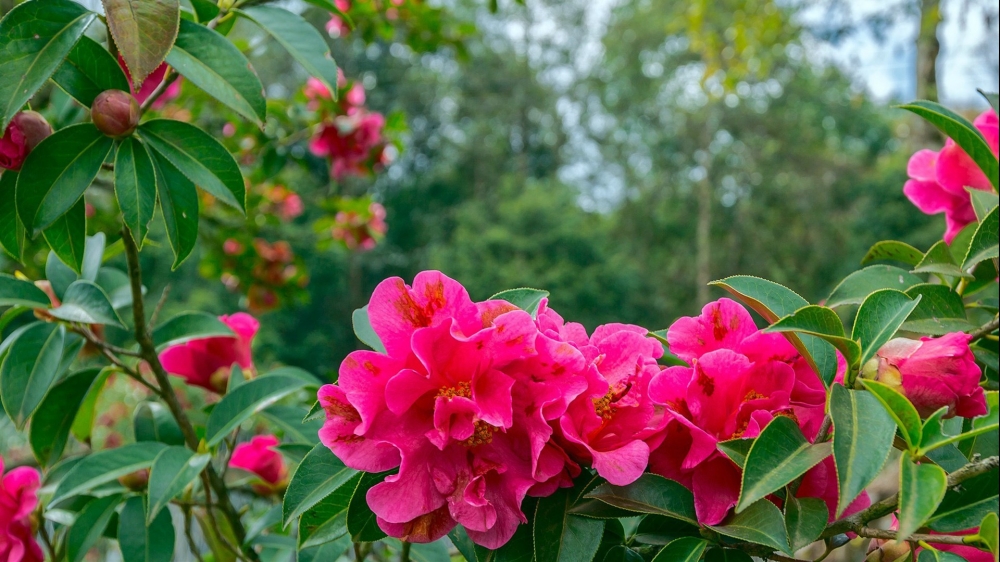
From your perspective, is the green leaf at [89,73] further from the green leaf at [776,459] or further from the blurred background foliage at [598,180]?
the blurred background foliage at [598,180]

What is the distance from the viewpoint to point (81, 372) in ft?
2.25

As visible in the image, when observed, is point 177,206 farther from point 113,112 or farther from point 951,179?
point 951,179

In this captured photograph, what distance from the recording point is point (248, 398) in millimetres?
652

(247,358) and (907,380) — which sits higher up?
(907,380)

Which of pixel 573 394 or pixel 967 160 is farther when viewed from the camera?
pixel 967 160

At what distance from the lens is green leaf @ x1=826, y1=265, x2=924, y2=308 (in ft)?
1.77

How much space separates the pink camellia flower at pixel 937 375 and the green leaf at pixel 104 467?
0.53m

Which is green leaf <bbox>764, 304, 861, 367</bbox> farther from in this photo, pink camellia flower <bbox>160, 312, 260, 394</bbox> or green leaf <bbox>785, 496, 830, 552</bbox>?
pink camellia flower <bbox>160, 312, 260, 394</bbox>

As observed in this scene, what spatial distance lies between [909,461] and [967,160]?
0.40m

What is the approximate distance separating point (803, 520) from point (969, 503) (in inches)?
3.1

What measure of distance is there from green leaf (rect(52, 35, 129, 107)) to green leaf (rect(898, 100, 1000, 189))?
0.51 metres

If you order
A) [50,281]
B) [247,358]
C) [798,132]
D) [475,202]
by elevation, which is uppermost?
[50,281]

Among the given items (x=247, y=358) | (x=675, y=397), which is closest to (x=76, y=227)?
(x=247, y=358)

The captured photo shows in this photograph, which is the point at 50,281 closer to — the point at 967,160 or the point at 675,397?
the point at 675,397
